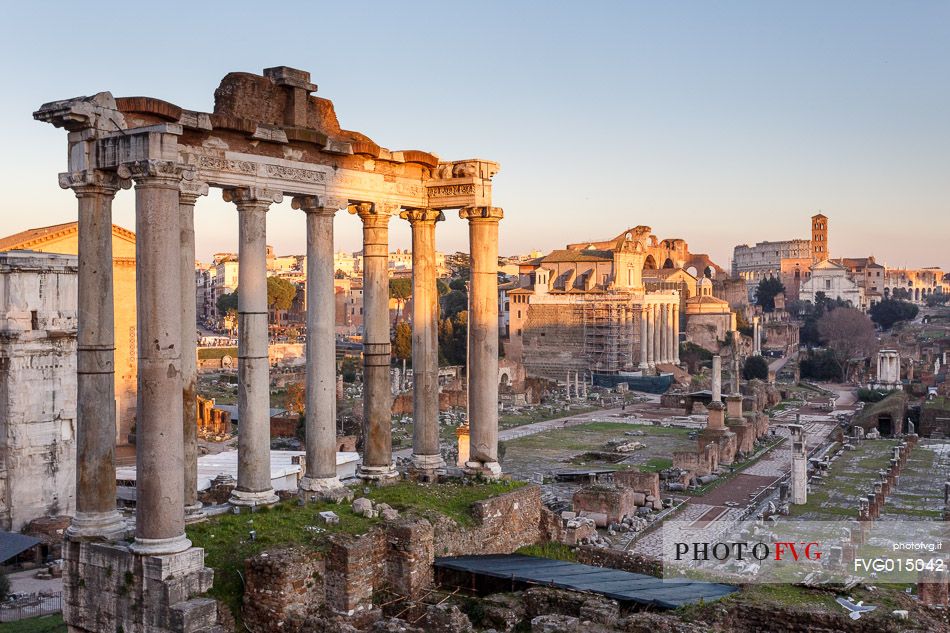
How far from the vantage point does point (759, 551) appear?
19.2 m

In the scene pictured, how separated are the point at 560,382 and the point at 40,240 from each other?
41.0 m

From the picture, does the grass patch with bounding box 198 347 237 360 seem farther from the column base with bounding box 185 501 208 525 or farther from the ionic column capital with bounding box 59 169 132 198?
the ionic column capital with bounding box 59 169 132 198

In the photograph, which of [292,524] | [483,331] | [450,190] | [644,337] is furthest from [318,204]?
[644,337]

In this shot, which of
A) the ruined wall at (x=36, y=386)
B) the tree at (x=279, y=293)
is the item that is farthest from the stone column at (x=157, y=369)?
the tree at (x=279, y=293)

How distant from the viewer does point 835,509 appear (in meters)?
22.7

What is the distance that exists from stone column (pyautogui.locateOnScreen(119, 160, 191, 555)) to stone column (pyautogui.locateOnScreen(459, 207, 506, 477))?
205 inches

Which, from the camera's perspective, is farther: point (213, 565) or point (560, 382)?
point (560, 382)

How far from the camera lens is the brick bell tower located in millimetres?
147375

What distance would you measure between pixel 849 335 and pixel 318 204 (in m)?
74.3

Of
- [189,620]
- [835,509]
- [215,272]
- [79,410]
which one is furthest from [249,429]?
[215,272]

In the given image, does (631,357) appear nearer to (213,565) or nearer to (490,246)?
(490,246)

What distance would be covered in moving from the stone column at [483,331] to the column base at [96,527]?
17.5ft

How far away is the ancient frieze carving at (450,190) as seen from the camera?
13.6 meters

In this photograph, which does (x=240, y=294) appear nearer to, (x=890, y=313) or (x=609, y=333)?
(x=609, y=333)
